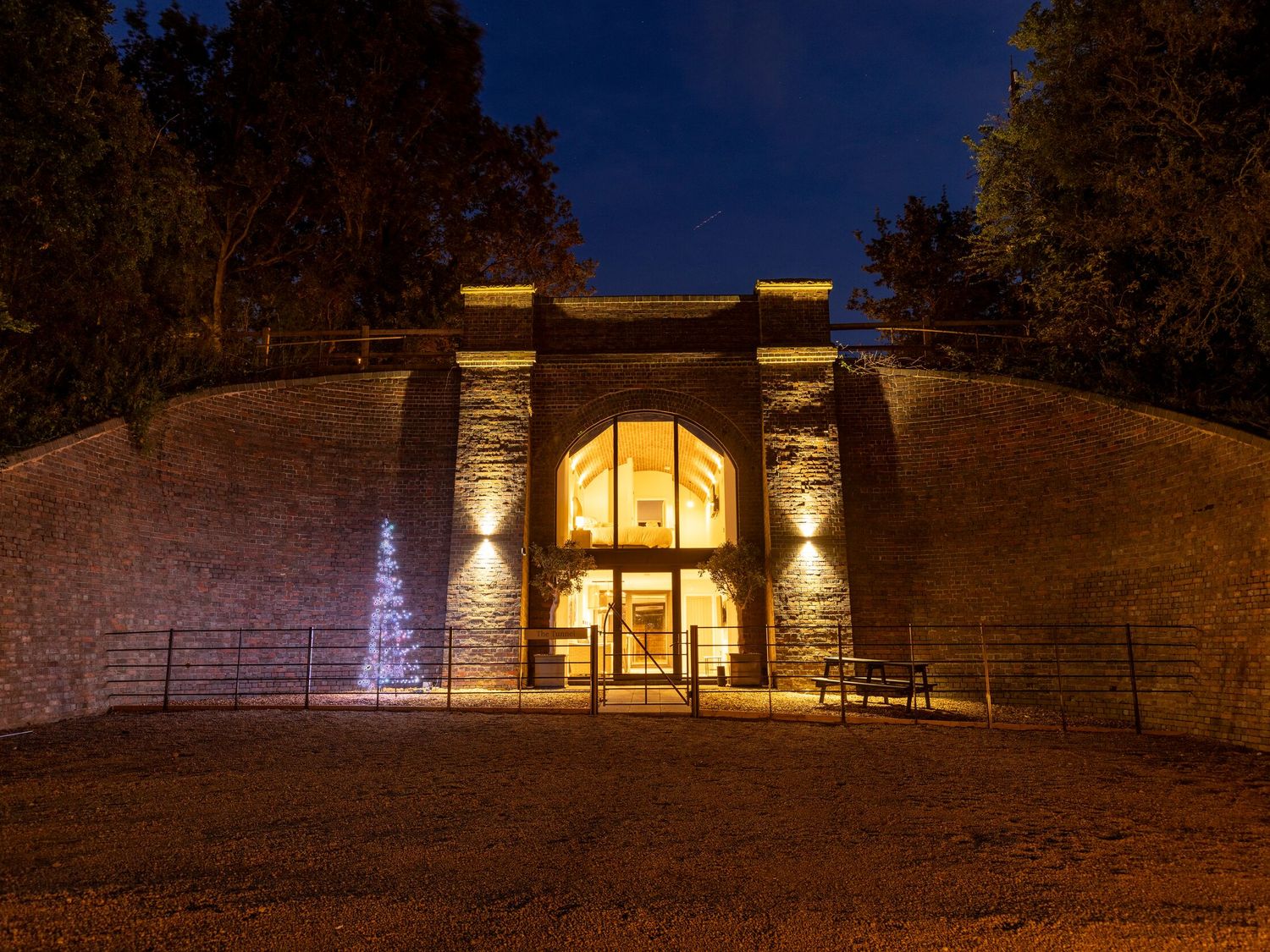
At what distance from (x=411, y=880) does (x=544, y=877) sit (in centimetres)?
66

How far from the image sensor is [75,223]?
460 inches

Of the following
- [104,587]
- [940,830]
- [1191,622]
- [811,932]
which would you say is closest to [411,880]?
[811,932]

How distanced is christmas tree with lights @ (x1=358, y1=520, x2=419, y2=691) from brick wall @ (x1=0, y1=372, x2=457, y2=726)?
152mm

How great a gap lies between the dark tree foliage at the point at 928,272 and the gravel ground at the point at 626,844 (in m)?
15.4

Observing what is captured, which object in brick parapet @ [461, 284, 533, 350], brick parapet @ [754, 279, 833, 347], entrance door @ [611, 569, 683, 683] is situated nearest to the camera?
entrance door @ [611, 569, 683, 683]

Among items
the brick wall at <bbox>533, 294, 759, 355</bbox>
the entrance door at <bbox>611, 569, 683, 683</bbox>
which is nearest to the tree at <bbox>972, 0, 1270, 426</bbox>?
the brick wall at <bbox>533, 294, 759, 355</bbox>

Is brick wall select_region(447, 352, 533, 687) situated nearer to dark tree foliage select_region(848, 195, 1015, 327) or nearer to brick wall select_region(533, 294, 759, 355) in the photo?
brick wall select_region(533, 294, 759, 355)

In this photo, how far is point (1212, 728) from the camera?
9.88 m

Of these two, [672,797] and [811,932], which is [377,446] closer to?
[672,797]

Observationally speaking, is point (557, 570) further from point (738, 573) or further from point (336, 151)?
point (336, 151)

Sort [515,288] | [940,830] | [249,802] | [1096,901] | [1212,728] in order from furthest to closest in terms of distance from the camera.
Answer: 1. [515,288]
2. [1212,728]
3. [249,802]
4. [940,830]
5. [1096,901]

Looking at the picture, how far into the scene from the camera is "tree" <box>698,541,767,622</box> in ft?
47.3

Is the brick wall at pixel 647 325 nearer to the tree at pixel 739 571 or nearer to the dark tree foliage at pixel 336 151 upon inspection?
the tree at pixel 739 571

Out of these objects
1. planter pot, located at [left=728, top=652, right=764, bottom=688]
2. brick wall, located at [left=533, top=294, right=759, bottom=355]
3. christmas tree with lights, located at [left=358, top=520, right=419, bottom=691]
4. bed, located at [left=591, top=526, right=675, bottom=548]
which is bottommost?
planter pot, located at [left=728, top=652, right=764, bottom=688]
